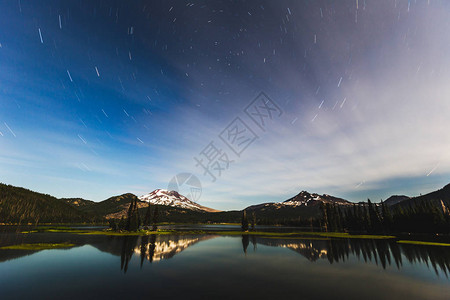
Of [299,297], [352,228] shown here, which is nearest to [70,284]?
[299,297]

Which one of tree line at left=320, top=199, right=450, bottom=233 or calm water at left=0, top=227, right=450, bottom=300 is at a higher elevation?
tree line at left=320, top=199, right=450, bottom=233

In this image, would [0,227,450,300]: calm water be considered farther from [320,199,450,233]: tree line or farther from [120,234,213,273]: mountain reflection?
[320,199,450,233]: tree line

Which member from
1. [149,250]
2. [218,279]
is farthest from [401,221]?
[149,250]

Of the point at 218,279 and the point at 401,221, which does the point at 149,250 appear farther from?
the point at 401,221

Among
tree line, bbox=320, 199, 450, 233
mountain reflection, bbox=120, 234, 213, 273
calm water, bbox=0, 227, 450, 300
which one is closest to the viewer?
calm water, bbox=0, 227, 450, 300

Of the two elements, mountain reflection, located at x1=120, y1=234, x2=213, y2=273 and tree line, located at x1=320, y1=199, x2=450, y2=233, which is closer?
mountain reflection, located at x1=120, y1=234, x2=213, y2=273

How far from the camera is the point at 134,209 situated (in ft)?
356

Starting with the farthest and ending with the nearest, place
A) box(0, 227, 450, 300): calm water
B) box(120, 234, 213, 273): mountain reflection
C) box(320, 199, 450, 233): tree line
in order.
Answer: box(320, 199, 450, 233): tree line → box(120, 234, 213, 273): mountain reflection → box(0, 227, 450, 300): calm water

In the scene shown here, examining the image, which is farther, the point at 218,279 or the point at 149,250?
the point at 149,250

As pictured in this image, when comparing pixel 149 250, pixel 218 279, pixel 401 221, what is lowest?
pixel 149 250

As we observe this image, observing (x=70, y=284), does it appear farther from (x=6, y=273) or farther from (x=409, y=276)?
(x=409, y=276)

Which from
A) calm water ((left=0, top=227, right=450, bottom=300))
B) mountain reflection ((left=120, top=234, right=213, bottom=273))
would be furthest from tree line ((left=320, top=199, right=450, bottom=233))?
mountain reflection ((left=120, top=234, right=213, bottom=273))

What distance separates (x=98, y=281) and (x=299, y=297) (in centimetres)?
2392

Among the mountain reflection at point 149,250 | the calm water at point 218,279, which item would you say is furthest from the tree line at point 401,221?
the mountain reflection at point 149,250
